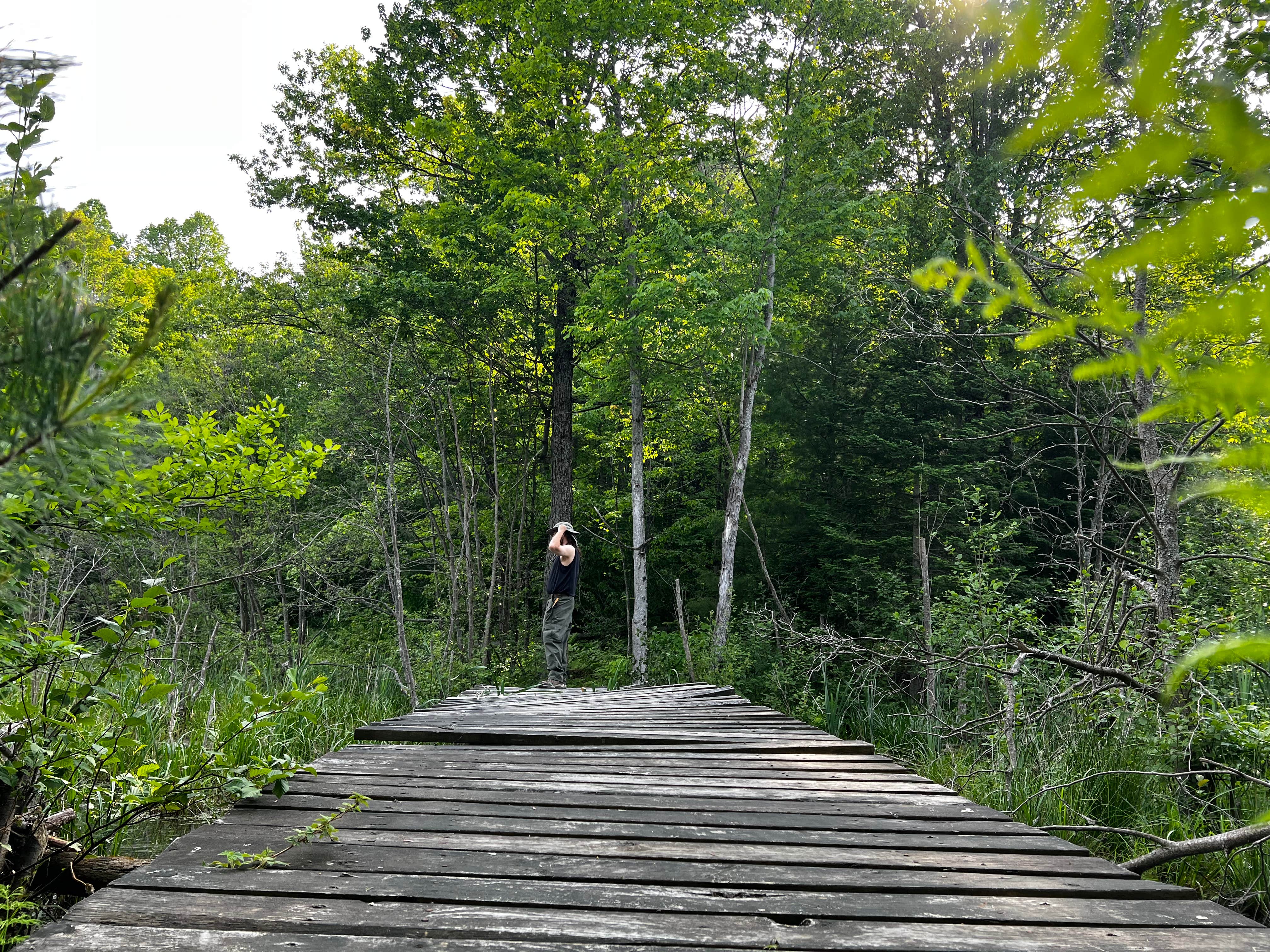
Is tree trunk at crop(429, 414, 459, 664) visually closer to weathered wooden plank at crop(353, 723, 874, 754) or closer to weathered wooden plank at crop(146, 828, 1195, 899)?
weathered wooden plank at crop(353, 723, 874, 754)

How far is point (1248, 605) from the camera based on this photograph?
5.71 meters

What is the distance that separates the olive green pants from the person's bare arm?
47cm

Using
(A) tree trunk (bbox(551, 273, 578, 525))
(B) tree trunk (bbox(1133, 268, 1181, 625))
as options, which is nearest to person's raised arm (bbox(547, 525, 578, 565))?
(A) tree trunk (bbox(551, 273, 578, 525))

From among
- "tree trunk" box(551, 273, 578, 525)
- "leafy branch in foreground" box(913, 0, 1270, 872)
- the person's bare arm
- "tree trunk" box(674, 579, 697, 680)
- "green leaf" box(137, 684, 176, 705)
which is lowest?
"tree trunk" box(674, 579, 697, 680)

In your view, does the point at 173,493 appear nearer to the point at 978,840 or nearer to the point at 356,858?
the point at 356,858

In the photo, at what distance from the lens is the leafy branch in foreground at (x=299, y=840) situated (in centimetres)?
204

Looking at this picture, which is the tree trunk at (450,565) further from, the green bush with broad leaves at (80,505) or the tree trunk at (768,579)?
the tree trunk at (768,579)

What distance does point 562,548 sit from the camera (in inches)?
313

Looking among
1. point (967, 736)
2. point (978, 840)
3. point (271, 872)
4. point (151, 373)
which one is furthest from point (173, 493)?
point (151, 373)

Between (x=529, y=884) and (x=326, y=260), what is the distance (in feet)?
62.4

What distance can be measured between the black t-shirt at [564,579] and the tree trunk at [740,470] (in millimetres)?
3102

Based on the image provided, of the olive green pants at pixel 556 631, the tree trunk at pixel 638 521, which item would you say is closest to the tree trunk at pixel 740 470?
the tree trunk at pixel 638 521

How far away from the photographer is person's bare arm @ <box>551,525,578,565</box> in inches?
312

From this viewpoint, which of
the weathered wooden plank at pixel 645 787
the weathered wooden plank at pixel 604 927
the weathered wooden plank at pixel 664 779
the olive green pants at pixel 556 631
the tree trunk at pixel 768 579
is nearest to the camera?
the weathered wooden plank at pixel 604 927
